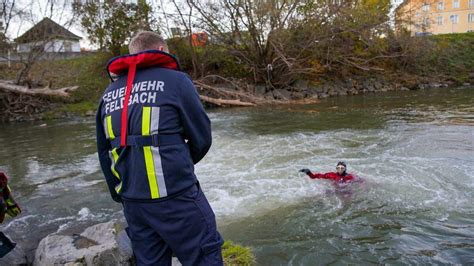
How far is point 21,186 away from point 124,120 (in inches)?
282

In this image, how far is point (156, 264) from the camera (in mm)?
2547

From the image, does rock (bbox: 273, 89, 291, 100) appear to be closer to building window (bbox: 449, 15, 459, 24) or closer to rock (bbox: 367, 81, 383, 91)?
rock (bbox: 367, 81, 383, 91)

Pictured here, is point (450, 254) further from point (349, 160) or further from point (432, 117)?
point (432, 117)

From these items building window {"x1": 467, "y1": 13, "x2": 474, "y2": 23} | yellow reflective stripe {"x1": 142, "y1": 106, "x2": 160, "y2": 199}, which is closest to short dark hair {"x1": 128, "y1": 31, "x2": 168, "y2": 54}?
yellow reflective stripe {"x1": 142, "y1": 106, "x2": 160, "y2": 199}

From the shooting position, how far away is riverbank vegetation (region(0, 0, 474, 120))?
23.4 metres

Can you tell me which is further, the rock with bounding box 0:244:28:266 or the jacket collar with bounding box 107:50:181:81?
the rock with bounding box 0:244:28:266

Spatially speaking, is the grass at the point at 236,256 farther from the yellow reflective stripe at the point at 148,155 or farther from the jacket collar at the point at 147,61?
the jacket collar at the point at 147,61

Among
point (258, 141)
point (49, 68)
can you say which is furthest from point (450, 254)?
point (49, 68)

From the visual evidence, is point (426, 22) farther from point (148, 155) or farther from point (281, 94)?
point (148, 155)

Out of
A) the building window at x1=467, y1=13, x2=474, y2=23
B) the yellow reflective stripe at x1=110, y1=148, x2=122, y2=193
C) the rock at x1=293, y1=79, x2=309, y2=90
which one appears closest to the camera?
the yellow reflective stripe at x1=110, y1=148, x2=122, y2=193

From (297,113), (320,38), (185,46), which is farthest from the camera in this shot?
(185,46)

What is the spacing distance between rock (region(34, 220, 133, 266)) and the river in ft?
2.34

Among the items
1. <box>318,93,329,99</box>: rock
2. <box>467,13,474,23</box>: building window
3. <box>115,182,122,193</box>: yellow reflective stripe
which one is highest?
<box>467,13,474,23</box>: building window

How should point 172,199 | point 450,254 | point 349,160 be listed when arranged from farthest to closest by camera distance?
1. point 349,160
2. point 450,254
3. point 172,199
